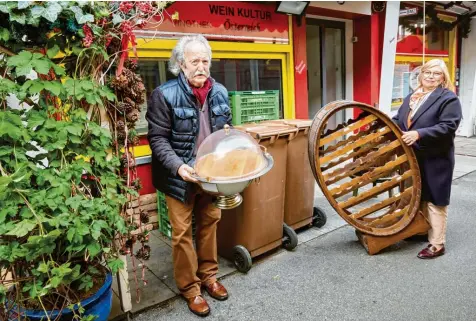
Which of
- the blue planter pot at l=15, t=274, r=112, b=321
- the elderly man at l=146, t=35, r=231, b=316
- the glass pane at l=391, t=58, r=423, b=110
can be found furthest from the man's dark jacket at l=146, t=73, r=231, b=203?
the glass pane at l=391, t=58, r=423, b=110

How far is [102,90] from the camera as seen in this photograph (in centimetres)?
215

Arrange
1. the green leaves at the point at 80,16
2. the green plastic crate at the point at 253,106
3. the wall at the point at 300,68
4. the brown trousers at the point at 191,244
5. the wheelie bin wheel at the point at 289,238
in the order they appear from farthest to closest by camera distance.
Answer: the wall at the point at 300,68 < the green plastic crate at the point at 253,106 < the wheelie bin wheel at the point at 289,238 < the brown trousers at the point at 191,244 < the green leaves at the point at 80,16

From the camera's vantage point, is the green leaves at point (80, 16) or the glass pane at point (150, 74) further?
the glass pane at point (150, 74)

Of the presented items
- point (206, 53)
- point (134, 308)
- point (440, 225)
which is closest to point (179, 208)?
point (134, 308)

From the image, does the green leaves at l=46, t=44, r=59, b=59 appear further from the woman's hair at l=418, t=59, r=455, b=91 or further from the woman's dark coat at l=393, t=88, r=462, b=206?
the woman's hair at l=418, t=59, r=455, b=91

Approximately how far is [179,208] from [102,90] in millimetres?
988

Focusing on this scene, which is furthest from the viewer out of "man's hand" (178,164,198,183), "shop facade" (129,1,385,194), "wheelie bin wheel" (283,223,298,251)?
"shop facade" (129,1,385,194)

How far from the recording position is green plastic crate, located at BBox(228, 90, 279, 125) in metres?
4.00

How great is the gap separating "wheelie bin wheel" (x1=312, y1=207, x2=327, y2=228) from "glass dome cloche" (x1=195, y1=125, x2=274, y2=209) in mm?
1862

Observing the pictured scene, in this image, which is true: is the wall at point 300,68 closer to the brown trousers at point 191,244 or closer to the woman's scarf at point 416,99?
the woman's scarf at point 416,99

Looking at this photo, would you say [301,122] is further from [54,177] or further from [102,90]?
[54,177]

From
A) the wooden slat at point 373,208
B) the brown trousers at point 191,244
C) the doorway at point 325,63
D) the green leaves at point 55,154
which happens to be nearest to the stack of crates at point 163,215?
the brown trousers at point 191,244

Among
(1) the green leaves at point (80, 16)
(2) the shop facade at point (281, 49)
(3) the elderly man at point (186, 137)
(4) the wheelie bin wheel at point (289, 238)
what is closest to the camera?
(1) the green leaves at point (80, 16)

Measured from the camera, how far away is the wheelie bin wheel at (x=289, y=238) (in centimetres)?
365
